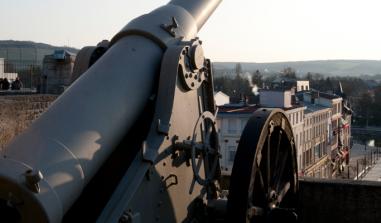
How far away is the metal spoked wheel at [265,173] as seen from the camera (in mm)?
4355

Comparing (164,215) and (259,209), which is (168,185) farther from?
(259,209)

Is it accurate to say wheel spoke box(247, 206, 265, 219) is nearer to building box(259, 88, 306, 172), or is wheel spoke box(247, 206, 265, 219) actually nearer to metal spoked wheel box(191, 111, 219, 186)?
metal spoked wheel box(191, 111, 219, 186)

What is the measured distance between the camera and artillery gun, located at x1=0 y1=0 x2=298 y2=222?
3.55 m

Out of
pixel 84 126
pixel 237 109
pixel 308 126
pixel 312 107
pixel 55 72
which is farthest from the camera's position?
pixel 312 107

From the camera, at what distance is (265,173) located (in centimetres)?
496

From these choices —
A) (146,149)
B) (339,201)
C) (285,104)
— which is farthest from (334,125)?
(146,149)

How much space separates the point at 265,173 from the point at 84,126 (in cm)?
175

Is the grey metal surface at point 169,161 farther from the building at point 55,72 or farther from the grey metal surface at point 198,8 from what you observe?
the building at point 55,72

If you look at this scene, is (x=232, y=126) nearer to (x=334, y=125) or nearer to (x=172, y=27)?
(x=334, y=125)

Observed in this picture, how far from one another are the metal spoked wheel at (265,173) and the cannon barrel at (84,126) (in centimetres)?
88

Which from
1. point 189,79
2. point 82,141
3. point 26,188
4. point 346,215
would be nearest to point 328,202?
point 346,215

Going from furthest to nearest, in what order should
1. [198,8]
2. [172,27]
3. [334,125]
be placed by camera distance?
[334,125]
[198,8]
[172,27]

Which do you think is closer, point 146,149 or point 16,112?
point 146,149

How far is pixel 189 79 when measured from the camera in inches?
192
